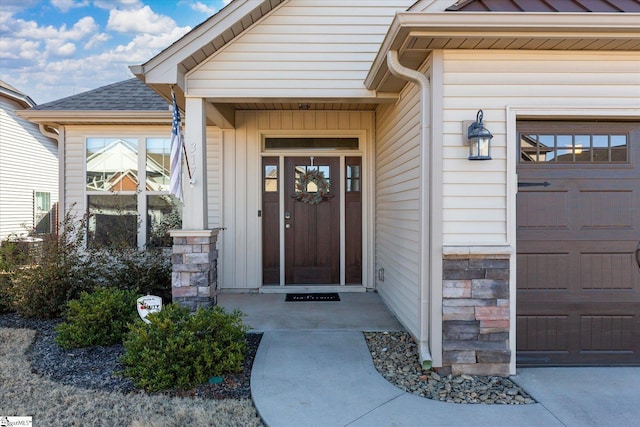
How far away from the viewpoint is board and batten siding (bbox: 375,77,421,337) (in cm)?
360

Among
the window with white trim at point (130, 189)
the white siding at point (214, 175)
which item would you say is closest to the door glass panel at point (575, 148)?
the white siding at point (214, 175)

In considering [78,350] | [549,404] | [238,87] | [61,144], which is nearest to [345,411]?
[549,404]

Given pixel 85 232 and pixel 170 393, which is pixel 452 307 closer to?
pixel 170 393

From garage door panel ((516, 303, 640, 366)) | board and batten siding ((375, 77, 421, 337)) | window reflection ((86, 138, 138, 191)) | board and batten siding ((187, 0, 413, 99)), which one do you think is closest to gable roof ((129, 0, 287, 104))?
board and batten siding ((187, 0, 413, 99))

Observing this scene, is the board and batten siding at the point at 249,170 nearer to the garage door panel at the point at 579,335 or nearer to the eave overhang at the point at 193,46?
the eave overhang at the point at 193,46

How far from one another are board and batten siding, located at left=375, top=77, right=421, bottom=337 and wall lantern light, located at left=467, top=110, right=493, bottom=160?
49 centimetres

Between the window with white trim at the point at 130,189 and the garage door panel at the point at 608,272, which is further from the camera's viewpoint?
the window with white trim at the point at 130,189

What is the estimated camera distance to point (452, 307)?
309cm

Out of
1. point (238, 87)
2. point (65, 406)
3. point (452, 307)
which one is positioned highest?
point (238, 87)

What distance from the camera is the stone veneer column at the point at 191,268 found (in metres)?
3.98

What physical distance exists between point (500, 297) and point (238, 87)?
3.03 m

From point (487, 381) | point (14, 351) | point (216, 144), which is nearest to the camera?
point (487, 381)

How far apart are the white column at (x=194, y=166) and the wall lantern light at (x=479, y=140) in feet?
Result: 8.23

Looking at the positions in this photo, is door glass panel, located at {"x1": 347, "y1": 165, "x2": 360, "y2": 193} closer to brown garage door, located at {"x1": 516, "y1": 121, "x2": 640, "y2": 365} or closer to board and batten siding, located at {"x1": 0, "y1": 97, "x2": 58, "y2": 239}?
brown garage door, located at {"x1": 516, "y1": 121, "x2": 640, "y2": 365}
